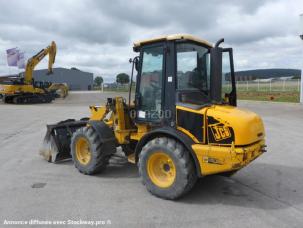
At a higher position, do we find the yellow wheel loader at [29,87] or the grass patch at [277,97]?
the yellow wheel loader at [29,87]

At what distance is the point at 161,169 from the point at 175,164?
1.49 feet

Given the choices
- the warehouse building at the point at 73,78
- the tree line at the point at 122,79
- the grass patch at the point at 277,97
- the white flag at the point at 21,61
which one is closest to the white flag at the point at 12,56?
the white flag at the point at 21,61

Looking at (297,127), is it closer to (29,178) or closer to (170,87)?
(170,87)

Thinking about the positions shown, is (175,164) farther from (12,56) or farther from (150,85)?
(12,56)

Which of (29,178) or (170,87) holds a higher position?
(170,87)

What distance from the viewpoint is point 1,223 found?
13.7 ft

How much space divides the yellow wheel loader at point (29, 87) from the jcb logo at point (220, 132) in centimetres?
2632

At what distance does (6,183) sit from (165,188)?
2806mm

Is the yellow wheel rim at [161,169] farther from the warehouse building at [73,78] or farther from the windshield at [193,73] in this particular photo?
the warehouse building at [73,78]

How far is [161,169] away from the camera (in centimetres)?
515

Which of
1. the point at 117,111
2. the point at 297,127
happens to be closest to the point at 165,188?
the point at 117,111

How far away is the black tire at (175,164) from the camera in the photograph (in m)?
4.70

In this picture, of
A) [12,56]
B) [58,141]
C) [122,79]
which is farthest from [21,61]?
[58,141]

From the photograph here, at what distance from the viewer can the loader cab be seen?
16.5 feet
